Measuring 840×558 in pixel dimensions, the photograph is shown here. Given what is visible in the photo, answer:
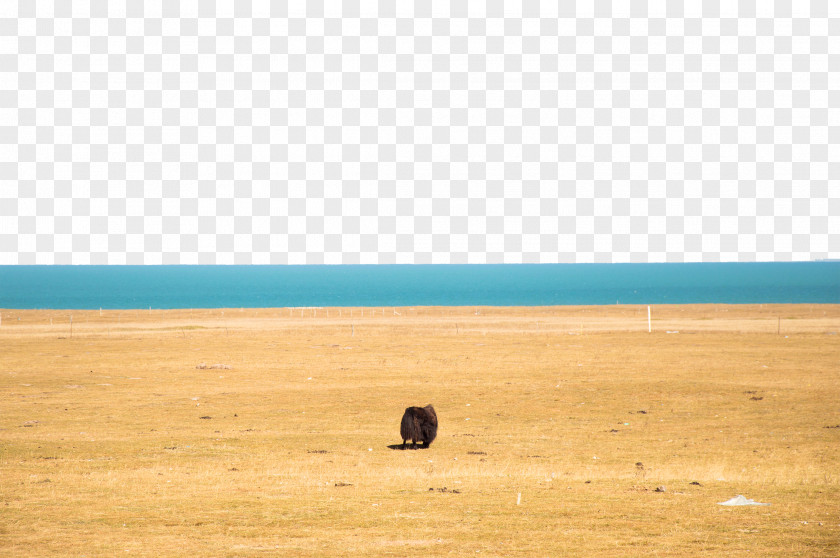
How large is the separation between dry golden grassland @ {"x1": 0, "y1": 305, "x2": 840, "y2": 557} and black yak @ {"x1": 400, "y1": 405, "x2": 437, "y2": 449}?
575 millimetres

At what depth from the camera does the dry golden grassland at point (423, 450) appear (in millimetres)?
13711

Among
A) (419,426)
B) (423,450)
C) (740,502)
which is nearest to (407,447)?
(423,450)

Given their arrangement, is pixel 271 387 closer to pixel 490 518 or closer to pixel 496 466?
pixel 496 466

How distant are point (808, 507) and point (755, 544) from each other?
3.45 meters

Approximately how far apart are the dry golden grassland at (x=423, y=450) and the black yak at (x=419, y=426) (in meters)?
0.58

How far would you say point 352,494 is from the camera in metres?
17.3

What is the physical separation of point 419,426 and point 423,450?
0.71 m

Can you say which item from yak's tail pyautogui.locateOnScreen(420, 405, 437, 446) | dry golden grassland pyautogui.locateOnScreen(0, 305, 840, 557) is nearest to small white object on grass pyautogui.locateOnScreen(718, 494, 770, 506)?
dry golden grassland pyautogui.locateOnScreen(0, 305, 840, 557)

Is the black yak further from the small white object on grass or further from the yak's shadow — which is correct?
the small white object on grass

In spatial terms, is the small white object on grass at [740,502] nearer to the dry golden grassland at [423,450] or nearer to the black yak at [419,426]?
the dry golden grassland at [423,450]

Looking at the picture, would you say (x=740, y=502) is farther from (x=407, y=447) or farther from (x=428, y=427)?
(x=407, y=447)

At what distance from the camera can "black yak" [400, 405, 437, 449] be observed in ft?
76.8

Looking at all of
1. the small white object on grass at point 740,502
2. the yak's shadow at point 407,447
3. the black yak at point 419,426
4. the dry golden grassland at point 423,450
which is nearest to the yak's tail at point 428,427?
the black yak at point 419,426

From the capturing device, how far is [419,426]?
23453 millimetres
